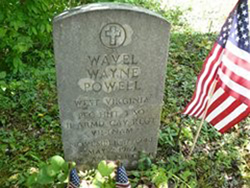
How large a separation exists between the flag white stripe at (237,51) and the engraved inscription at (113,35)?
3.19 feet

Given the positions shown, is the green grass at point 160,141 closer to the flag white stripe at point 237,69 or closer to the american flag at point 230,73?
the american flag at point 230,73

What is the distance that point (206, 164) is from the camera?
3.63 m

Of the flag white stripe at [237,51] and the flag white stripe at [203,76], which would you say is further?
the flag white stripe at [203,76]

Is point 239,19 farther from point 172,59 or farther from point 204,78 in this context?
point 172,59

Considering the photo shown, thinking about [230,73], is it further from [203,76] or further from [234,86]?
[203,76]

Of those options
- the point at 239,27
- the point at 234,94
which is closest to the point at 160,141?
the point at 234,94

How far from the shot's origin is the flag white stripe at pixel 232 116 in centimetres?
294

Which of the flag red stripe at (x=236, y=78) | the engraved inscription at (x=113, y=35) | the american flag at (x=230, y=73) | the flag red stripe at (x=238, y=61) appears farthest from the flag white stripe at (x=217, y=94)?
the engraved inscription at (x=113, y=35)

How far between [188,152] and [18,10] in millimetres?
2775

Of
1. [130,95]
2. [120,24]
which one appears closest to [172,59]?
[130,95]

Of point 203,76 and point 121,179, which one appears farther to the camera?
point 203,76

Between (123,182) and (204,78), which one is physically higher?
(204,78)

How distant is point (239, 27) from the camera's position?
278 centimetres

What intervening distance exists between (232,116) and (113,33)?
1471 millimetres
